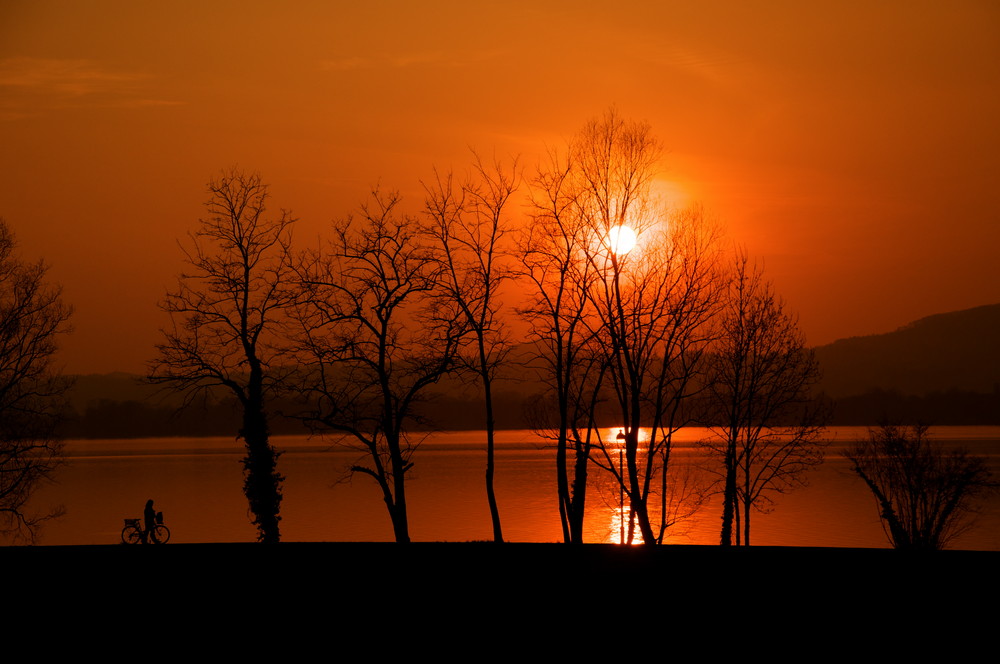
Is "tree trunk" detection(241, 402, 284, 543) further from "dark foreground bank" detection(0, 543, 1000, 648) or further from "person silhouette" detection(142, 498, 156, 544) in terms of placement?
"dark foreground bank" detection(0, 543, 1000, 648)

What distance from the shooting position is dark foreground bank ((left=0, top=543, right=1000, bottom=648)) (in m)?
9.30

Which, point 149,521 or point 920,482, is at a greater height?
point 920,482

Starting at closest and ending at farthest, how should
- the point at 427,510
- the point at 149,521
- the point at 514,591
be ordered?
the point at 514,591
the point at 149,521
the point at 427,510

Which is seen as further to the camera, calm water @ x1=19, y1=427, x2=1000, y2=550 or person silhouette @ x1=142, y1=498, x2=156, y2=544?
calm water @ x1=19, y1=427, x2=1000, y2=550

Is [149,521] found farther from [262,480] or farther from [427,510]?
[427,510]

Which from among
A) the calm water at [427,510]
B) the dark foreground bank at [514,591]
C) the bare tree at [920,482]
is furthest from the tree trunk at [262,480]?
the bare tree at [920,482]

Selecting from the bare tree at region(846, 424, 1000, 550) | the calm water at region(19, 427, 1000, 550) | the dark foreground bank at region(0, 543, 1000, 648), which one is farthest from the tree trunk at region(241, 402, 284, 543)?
the bare tree at region(846, 424, 1000, 550)

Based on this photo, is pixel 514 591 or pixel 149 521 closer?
pixel 514 591

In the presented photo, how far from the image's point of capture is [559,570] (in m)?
10.8

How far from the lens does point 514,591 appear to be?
1021 centimetres

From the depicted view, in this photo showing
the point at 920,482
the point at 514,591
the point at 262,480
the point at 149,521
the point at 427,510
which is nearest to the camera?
the point at 514,591

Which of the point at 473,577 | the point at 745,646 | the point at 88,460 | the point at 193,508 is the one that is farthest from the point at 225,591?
the point at 88,460

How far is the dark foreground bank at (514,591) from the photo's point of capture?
930cm

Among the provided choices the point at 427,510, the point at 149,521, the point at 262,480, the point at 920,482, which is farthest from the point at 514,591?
the point at 427,510
